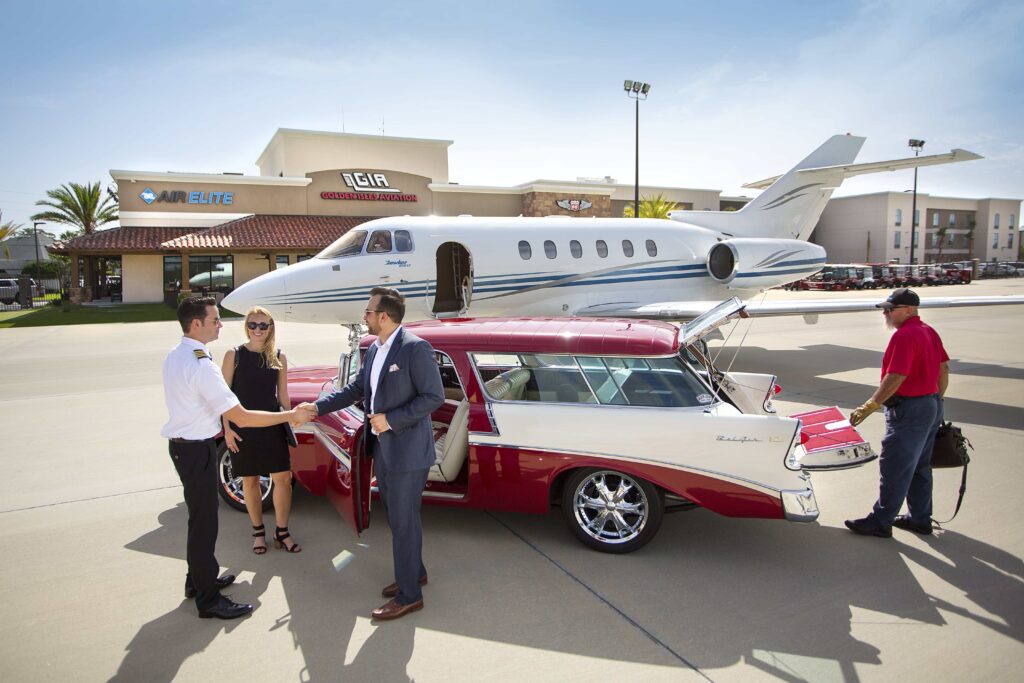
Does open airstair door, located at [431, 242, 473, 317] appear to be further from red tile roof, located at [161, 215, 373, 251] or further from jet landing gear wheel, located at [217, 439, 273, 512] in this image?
red tile roof, located at [161, 215, 373, 251]

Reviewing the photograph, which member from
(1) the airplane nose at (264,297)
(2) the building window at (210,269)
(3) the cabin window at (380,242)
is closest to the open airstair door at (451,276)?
(3) the cabin window at (380,242)

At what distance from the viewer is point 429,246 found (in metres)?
11.7

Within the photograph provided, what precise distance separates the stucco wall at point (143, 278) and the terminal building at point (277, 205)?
5 cm

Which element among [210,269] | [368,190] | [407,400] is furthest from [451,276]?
[368,190]

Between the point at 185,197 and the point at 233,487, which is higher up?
the point at 185,197

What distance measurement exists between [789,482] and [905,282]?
175ft

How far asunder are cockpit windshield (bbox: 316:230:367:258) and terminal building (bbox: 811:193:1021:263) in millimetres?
73589

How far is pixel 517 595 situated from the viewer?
400 cm

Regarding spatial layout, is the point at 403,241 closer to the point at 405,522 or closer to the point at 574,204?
the point at 405,522

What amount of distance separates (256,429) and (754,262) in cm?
A: 1286

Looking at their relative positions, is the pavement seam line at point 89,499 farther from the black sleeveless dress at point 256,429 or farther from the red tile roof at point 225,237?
the red tile roof at point 225,237

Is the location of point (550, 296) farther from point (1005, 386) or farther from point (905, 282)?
point (905, 282)

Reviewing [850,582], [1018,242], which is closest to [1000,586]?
[850,582]

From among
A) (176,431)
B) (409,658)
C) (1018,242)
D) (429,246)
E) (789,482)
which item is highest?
(1018,242)
